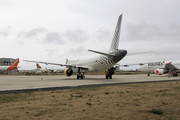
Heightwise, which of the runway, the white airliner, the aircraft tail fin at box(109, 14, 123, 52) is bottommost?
the runway

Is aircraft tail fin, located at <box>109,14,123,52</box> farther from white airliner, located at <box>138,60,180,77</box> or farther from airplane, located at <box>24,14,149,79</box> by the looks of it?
white airliner, located at <box>138,60,180,77</box>

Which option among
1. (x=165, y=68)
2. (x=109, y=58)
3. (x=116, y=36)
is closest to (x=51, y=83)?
(x=109, y=58)

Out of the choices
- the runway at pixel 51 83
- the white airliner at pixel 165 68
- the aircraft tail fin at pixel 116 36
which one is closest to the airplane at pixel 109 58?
the aircraft tail fin at pixel 116 36

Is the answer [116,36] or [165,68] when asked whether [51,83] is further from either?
[165,68]

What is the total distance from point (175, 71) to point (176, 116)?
114 ft

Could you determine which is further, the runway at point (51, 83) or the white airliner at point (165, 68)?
the white airliner at point (165, 68)

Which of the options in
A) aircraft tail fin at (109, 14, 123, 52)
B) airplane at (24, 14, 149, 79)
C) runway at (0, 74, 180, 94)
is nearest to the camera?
runway at (0, 74, 180, 94)

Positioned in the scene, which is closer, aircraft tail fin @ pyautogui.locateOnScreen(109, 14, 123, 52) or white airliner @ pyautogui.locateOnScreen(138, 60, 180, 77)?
aircraft tail fin @ pyautogui.locateOnScreen(109, 14, 123, 52)

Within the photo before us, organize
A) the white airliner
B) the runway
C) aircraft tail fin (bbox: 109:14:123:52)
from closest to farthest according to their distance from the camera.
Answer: the runway
aircraft tail fin (bbox: 109:14:123:52)
the white airliner

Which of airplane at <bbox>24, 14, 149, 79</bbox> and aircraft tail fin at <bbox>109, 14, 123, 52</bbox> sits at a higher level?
aircraft tail fin at <bbox>109, 14, 123, 52</bbox>

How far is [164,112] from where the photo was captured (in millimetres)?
5523

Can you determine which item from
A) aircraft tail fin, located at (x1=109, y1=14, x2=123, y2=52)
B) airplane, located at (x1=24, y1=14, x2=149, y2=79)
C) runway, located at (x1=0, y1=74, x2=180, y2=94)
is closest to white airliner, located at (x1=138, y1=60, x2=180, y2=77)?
runway, located at (x1=0, y1=74, x2=180, y2=94)

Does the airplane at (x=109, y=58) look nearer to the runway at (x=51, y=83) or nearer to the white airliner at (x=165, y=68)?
the runway at (x=51, y=83)

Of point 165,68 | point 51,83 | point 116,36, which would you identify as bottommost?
point 51,83
